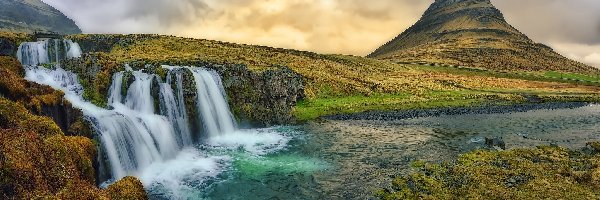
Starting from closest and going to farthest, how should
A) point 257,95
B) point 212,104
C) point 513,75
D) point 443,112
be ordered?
point 212,104
point 257,95
point 443,112
point 513,75

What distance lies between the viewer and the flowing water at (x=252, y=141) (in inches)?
1193

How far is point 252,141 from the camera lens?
47.4 meters

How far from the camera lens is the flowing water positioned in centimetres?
3030

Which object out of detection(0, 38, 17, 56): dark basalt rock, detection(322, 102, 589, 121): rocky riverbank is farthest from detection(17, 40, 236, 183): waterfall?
detection(0, 38, 17, 56): dark basalt rock

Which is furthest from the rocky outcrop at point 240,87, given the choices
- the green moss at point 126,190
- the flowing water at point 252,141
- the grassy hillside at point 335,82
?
the green moss at point 126,190

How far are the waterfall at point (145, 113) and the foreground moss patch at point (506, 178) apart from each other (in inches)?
751

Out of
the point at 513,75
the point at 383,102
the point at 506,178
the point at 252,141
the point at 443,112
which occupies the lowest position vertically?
the point at 252,141

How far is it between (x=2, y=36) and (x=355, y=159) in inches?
2578

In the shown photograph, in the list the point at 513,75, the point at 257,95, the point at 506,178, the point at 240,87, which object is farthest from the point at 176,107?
the point at 513,75

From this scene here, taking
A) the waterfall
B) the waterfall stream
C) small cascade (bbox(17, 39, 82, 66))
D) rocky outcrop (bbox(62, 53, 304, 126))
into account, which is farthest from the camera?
small cascade (bbox(17, 39, 82, 66))

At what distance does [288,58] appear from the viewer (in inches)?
4872

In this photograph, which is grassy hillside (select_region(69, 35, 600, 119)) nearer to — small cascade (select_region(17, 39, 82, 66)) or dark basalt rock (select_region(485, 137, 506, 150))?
small cascade (select_region(17, 39, 82, 66))

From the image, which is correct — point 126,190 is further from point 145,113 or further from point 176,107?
point 176,107

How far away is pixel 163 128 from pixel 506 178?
29.5 metres
